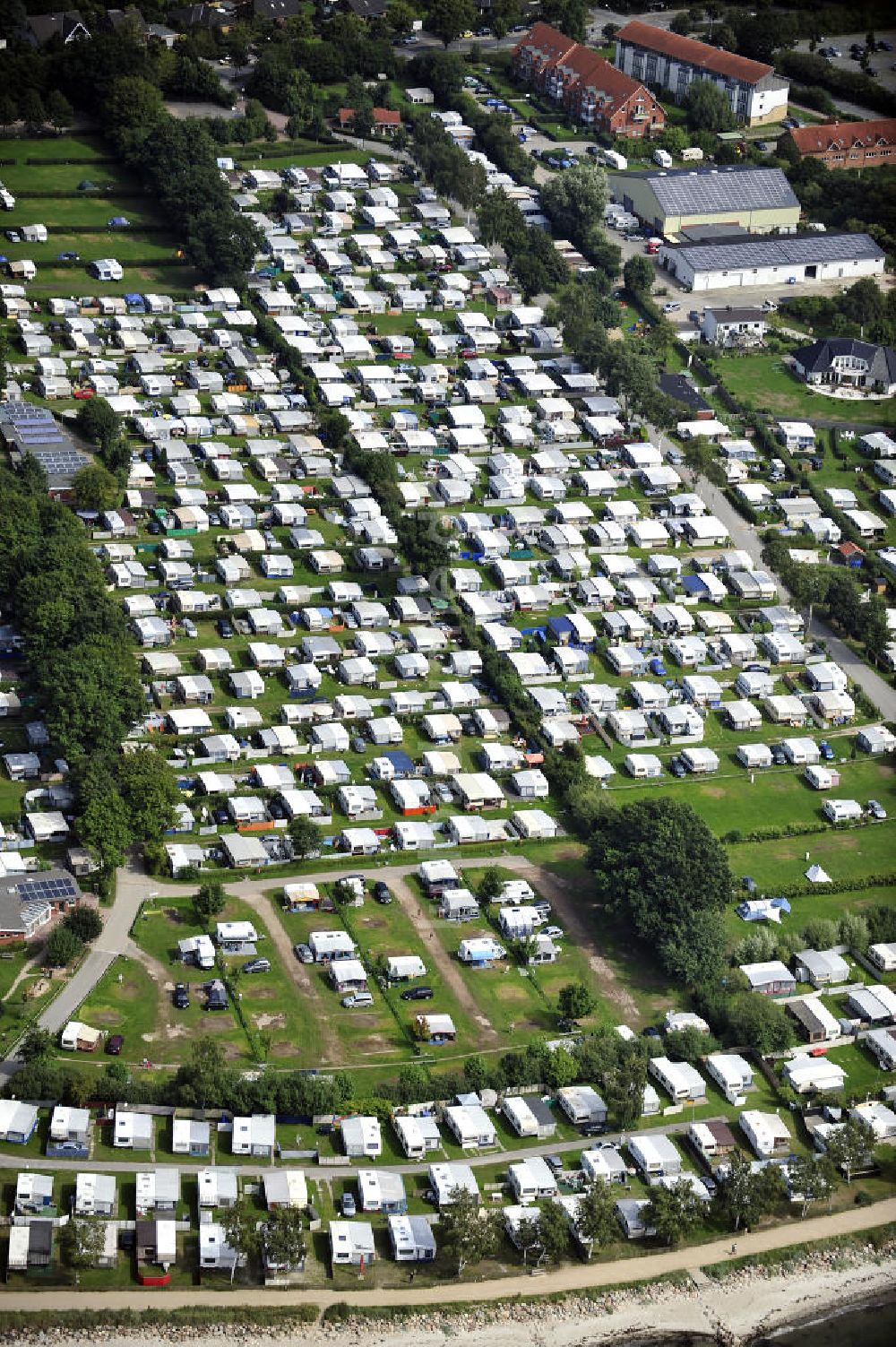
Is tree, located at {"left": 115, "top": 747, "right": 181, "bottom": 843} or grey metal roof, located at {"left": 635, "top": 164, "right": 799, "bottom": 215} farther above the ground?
tree, located at {"left": 115, "top": 747, "right": 181, "bottom": 843}

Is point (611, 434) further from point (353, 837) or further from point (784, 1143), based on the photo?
point (784, 1143)

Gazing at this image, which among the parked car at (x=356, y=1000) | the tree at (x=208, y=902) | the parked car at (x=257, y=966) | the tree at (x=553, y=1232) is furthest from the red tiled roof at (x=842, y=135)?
the tree at (x=553, y=1232)

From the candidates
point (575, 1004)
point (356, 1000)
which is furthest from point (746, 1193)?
point (356, 1000)

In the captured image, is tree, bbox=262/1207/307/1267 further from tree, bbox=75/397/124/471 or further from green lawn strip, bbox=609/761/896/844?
tree, bbox=75/397/124/471

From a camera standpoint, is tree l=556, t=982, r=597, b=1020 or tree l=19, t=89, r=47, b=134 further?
tree l=19, t=89, r=47, b=134

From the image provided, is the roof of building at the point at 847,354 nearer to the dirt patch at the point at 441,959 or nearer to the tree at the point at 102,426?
the tree at the point at 102,426

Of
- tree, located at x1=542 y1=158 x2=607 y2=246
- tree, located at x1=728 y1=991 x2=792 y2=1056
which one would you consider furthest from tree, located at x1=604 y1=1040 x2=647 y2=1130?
tree, located at x1=542 y1=158 x2=607 y2=246

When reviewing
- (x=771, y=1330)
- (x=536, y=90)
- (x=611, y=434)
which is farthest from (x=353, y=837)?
(x=536, y=90)
